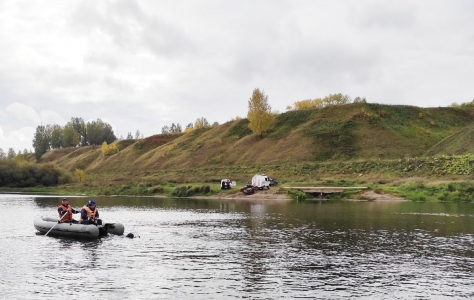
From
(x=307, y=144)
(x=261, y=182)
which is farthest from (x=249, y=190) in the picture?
(x=307, y=144)

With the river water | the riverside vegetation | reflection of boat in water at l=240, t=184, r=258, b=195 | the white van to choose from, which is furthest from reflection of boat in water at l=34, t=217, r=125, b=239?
the white van

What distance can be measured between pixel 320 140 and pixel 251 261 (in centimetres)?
11522

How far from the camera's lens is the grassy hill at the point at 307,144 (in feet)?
410

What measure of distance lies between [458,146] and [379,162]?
69.2 feet

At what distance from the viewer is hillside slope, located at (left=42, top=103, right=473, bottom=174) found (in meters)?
132

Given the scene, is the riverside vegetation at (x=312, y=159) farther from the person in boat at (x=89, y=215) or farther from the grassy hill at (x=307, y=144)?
the person in boat at (x=89, y=215)

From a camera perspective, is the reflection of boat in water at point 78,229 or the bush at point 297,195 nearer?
the reflection of boat in water at point 78,229

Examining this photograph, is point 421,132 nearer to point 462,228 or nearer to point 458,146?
point 458,146

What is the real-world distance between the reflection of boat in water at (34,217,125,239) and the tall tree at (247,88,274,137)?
349ft

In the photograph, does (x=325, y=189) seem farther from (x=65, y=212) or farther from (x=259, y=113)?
(x=259, y=113)

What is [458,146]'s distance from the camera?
4461 inches

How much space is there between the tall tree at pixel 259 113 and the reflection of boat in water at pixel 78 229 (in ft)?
349

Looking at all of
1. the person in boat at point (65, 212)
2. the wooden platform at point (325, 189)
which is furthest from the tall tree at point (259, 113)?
the person in boat at point (65, 212)

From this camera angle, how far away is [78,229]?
39000mm
